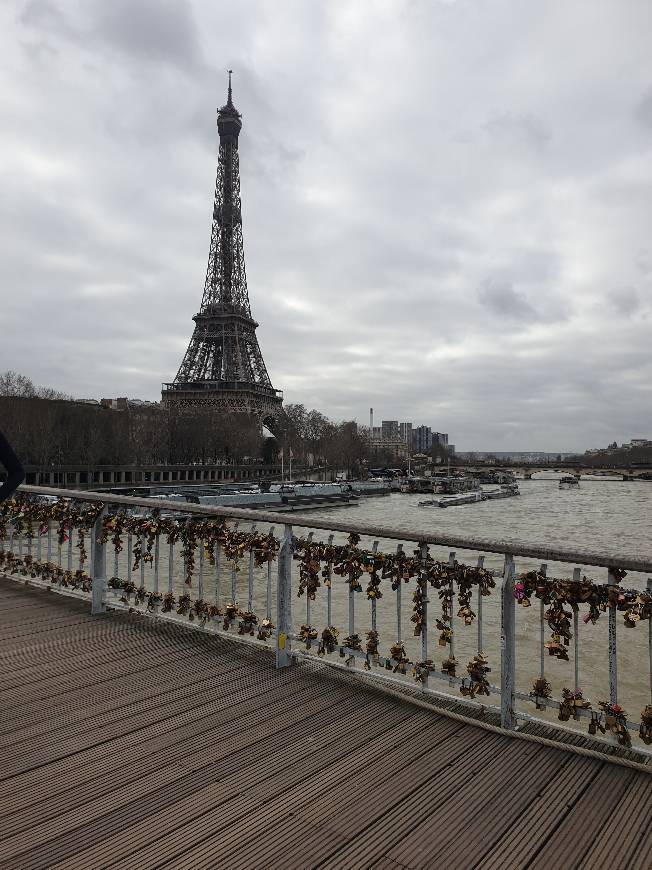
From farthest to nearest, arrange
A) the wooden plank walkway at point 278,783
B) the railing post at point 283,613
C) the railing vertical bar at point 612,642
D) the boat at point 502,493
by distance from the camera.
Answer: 1. the boat at point 502,493
2. the railing post at point 283,613
3. the railing vertical bar at point 612,642
4. the wooden plank walkway at point 278,783

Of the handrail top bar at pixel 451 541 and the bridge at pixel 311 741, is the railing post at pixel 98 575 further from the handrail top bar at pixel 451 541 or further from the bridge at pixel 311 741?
the handrail top bar at pixel 451 541

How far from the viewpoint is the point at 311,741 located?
3523 mm

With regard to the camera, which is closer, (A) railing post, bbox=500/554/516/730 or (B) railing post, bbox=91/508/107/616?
(A) railing post, bbox=500/554/516/730

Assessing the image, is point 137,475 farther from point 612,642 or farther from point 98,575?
point 612,642

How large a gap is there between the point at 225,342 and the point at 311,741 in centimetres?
8651

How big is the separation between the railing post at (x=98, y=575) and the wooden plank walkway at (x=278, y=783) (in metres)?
1.74

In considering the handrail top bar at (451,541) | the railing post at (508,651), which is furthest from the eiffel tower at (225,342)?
the railing post at (508,651)

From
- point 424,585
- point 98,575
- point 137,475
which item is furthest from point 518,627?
point 137,475

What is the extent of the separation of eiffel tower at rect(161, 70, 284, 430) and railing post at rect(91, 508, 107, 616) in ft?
261

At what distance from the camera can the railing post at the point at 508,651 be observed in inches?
145

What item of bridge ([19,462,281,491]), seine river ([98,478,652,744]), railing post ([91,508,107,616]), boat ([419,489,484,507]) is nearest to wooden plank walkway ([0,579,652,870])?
seine river ([98,478,652,744])

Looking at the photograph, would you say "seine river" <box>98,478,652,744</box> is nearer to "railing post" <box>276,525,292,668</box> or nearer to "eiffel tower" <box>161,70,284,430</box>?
"railing post" <box>276,525,292,668</box>

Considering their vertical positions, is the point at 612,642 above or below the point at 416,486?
above

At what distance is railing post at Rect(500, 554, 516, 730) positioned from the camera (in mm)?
3688
